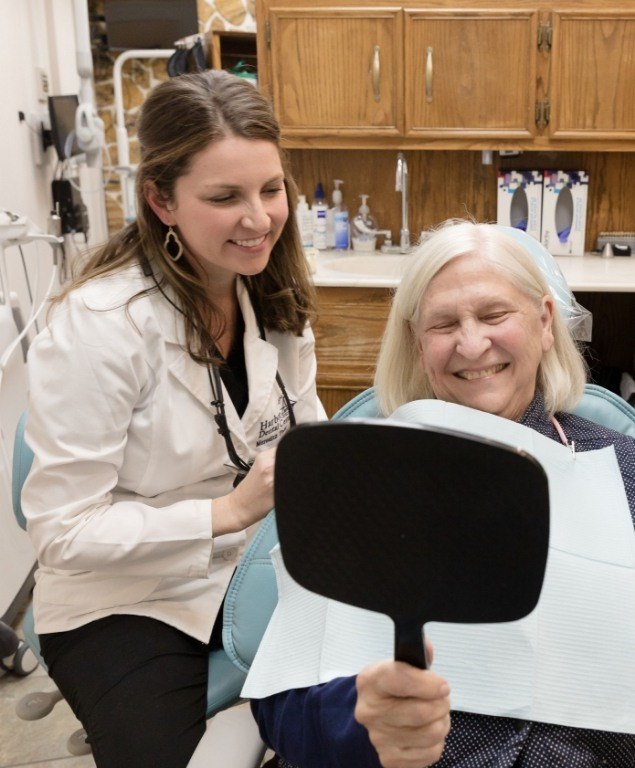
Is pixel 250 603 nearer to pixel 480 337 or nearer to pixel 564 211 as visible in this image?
pixel 480 337

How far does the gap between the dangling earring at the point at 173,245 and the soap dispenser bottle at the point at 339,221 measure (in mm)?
1844

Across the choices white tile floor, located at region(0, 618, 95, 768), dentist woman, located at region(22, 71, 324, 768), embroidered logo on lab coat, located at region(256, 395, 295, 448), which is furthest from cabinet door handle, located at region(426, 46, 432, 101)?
white tile floor, located at region(0, 618, 95, 768)

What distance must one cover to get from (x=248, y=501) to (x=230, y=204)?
47 centimetres

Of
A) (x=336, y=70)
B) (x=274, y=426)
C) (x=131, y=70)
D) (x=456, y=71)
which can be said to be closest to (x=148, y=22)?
(x=131, y=70)

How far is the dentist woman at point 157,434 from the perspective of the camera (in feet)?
4.03

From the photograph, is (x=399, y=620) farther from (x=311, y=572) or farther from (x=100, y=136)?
(x=100, y=136)

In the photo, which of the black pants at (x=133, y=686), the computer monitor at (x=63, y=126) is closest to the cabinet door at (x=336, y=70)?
the computer monitor at (x=63, y=126)

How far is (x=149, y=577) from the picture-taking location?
4.34 feet

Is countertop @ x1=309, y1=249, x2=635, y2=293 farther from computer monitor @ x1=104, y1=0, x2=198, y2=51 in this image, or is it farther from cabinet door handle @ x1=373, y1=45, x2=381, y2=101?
computer monitor @ x1=104, y1=0, x2=198, y2=51

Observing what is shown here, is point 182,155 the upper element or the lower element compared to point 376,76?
lower

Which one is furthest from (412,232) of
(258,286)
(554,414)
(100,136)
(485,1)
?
(554,414)

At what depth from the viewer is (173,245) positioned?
4.64ft

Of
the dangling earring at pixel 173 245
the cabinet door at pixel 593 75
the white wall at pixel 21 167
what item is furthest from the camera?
the cabinet door at pixel 593 75

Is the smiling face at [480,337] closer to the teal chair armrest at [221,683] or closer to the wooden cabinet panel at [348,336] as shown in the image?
the teal chair armrest at [221,683]
